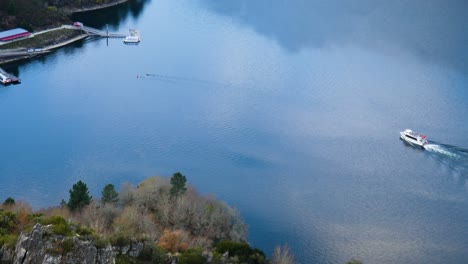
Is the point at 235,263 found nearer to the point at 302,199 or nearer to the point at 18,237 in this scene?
the point at 18,237

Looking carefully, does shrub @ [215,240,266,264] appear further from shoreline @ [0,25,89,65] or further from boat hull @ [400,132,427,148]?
shoreline @ [0,25,89,65]

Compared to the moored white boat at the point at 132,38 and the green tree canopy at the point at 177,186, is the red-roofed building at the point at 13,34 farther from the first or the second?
the green tree canopy at the point at 177,186

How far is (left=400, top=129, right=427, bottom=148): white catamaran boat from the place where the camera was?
127 feet

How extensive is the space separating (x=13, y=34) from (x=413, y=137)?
35367 millimetres

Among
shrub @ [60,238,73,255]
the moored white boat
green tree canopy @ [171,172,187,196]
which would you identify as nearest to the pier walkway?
the moored white boat

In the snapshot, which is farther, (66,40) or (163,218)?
(66,40)

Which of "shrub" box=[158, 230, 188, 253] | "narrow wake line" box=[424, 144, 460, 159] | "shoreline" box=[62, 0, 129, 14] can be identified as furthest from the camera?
"shoreline" box=[62, 0, 129, 14]

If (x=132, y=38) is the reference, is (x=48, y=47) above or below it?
below

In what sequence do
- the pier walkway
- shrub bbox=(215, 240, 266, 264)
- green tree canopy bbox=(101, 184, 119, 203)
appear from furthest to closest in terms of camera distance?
the pier walkway, green tree canopy bbox=(101, 184, 119, 203), shrub bbox=(215, 240, 266, 264)

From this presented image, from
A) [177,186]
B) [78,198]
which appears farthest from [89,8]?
[78,198]

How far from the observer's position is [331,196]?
33.4m

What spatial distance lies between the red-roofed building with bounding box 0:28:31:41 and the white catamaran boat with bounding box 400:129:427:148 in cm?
3415

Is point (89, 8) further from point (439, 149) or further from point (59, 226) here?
point (59, 226)

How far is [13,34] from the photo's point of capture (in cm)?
5194
